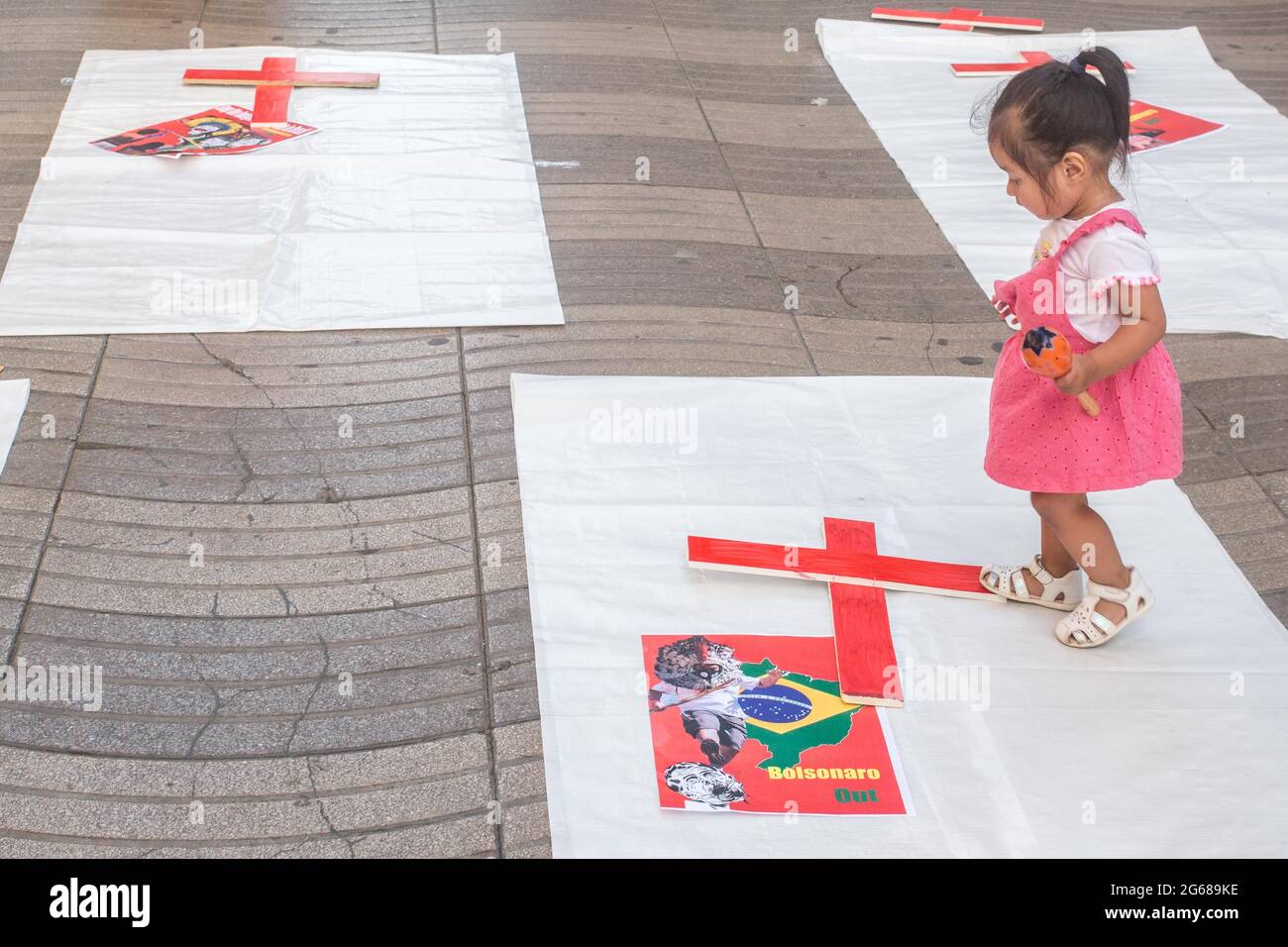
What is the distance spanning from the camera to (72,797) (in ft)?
6.28

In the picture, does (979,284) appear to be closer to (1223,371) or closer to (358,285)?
(1223,371)

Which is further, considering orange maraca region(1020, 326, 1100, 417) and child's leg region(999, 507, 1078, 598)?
child's leg region(999, 507, 1078, 598)

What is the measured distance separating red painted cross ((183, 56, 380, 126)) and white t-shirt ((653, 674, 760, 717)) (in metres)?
2.70

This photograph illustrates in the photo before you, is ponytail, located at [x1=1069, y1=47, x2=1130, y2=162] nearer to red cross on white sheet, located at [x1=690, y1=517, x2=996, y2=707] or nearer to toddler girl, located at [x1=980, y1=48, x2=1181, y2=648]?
toddler girl, located at [x1=980, y1=48, x2=1181, y2=648]

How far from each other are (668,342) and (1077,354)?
4.23 ft

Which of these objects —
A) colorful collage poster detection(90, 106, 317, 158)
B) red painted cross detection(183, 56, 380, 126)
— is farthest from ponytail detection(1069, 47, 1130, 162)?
red painted cross detection(183, 56, 380, 126)

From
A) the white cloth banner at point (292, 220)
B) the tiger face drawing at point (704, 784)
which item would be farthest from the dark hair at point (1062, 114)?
the white cloth banner at point (292, 220)

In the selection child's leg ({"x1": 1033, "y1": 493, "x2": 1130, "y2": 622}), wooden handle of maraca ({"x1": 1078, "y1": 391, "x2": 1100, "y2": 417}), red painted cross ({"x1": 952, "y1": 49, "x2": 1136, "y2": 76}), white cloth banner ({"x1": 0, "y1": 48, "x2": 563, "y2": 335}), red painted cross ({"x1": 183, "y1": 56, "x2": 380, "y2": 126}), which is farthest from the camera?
red painted cross ({"x1": 952, "y1": 49, "x2": 1136, "y2": 76})

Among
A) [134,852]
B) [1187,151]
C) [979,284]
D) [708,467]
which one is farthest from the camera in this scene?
[1187,151]

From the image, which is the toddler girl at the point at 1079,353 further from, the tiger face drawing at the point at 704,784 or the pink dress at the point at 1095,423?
the tiger face drawing at the point at 704,784

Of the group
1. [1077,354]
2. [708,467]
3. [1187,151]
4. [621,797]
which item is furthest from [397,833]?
[1187,151]

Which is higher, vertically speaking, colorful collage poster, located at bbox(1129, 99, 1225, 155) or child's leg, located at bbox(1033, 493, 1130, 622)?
colorful collage poster, located at bbox(1129, 99, 1225, 155)

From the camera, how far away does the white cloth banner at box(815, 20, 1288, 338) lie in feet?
11.5

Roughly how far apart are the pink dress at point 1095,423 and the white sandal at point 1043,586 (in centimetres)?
25
